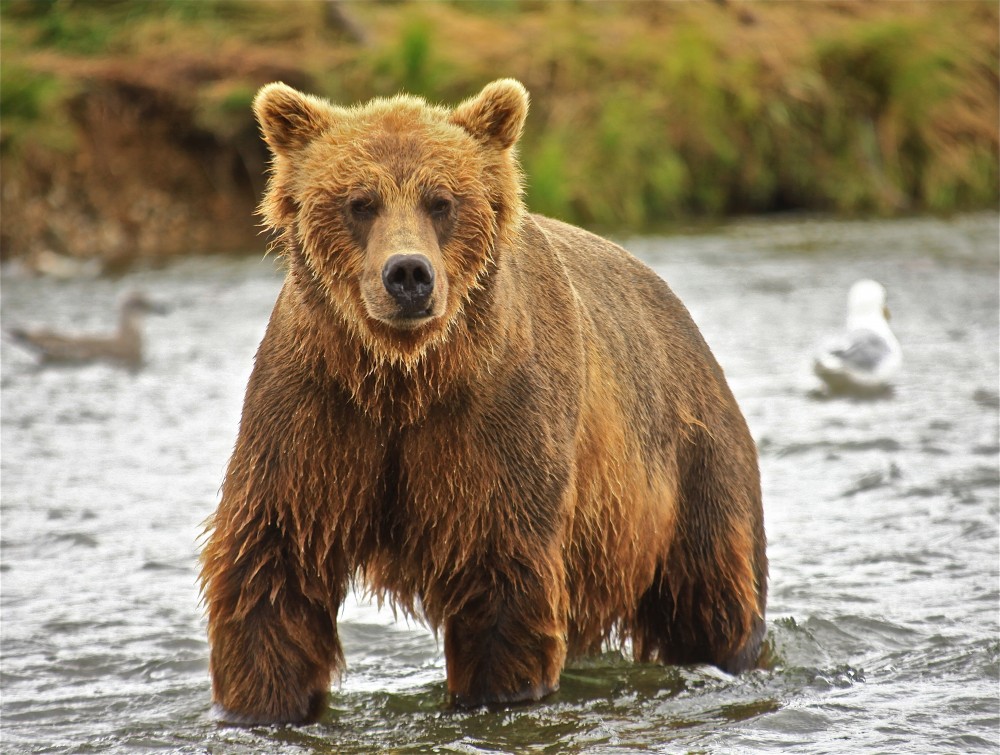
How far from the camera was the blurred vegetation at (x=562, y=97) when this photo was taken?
1866 centimetres

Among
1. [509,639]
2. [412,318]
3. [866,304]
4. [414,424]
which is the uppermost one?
[866,304]

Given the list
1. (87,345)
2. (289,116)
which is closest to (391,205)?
(289,116)

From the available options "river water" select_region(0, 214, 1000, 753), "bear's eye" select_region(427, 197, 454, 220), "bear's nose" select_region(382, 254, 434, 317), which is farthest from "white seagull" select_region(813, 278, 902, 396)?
"bear's nose" select_region(382, 254, 434, 317)

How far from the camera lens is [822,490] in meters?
8.12

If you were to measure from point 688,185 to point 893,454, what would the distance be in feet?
39.2

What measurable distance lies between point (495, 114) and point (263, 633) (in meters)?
1.63

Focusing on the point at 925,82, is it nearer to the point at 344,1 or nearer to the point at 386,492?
the point at 344,1

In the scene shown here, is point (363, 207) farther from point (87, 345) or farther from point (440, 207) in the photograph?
point (87, 345)

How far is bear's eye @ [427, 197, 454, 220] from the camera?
13.8ft

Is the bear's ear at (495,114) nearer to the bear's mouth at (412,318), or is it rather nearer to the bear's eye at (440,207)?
the bear's eye at (440,207)

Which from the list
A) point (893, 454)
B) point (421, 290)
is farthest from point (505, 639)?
point (893, 454)

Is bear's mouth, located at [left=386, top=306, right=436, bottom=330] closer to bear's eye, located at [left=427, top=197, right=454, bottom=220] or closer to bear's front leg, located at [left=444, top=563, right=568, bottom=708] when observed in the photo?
bear's eye, located at [left=427, top=197, right=454, bottom=220]

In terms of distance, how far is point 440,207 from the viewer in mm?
4211

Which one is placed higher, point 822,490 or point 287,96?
point 287,96
